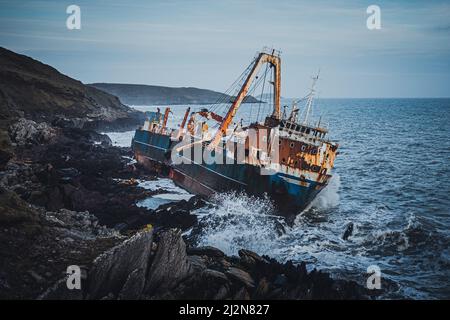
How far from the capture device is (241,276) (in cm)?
964

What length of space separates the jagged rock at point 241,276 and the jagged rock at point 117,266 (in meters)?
2.63

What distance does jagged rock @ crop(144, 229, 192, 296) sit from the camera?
862cm

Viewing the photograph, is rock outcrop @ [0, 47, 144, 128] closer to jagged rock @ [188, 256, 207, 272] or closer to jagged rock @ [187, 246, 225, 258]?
jagged rock @ [187, 246, 225, 258]

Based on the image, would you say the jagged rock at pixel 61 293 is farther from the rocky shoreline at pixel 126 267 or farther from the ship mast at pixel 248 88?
the ship mast at pixel 248 88

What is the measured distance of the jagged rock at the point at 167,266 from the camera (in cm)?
862

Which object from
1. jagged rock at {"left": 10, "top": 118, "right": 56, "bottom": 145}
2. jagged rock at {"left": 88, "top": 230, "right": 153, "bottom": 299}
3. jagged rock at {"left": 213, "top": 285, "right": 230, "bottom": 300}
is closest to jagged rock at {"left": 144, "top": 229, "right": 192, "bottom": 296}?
jagged rock at {"left": 88, "top": 230, "right": 153, "bottom": 299}

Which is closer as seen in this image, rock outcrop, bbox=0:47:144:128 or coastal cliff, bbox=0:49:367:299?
coastal cliff, bbox=0:49:367:299

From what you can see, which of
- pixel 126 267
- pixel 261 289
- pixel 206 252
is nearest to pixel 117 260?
pixel 126 267

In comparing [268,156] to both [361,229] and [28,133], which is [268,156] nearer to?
[361,229]

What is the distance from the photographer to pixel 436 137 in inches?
2130

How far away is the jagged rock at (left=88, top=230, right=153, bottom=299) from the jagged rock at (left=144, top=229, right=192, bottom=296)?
34 centimetres

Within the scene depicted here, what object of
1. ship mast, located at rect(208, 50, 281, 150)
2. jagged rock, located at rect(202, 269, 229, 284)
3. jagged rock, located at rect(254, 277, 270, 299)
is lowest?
jagged rock, located at rect(254, 277, 270, 299)

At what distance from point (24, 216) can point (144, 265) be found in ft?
15.5
